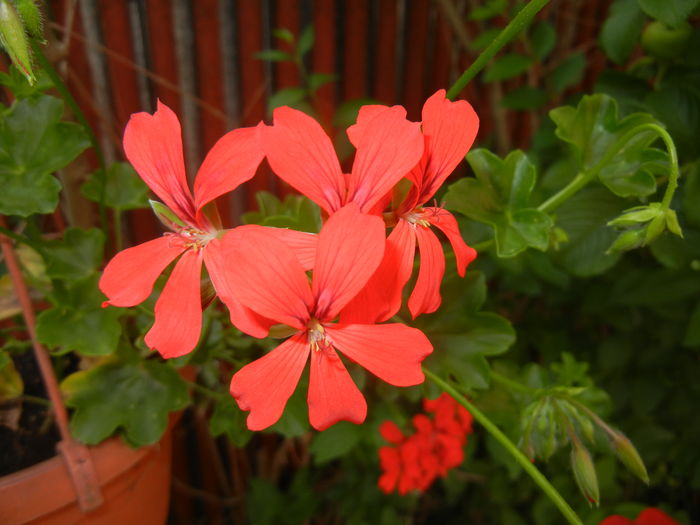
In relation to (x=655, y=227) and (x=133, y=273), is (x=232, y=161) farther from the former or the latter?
(x=655, y=227)

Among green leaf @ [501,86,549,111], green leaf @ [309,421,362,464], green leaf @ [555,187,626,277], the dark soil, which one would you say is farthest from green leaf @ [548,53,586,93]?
the dark soil

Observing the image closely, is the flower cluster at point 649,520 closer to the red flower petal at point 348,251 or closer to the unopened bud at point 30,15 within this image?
the red flower petal at point 348,251

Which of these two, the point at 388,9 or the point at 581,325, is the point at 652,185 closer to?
the point at 581,325

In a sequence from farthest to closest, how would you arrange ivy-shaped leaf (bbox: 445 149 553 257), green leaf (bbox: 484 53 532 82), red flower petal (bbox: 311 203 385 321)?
1. green leaf (bbox: 484 53 532 82)
2. ivy-shaped leaf (bbox: 445 149 553 257)
3. red flower petal (bbox: 311 203 385 321)

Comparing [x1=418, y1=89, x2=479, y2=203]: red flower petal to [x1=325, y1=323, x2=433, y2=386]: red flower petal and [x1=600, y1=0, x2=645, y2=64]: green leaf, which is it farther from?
[x1=600, y1=0, x2=645, y2=64]: green leaf

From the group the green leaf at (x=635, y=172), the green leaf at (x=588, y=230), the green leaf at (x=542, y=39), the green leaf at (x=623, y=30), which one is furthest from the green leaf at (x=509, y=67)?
the green leaf at (x=635, y=172)

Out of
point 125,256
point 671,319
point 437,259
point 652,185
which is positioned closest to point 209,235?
point 125,256
